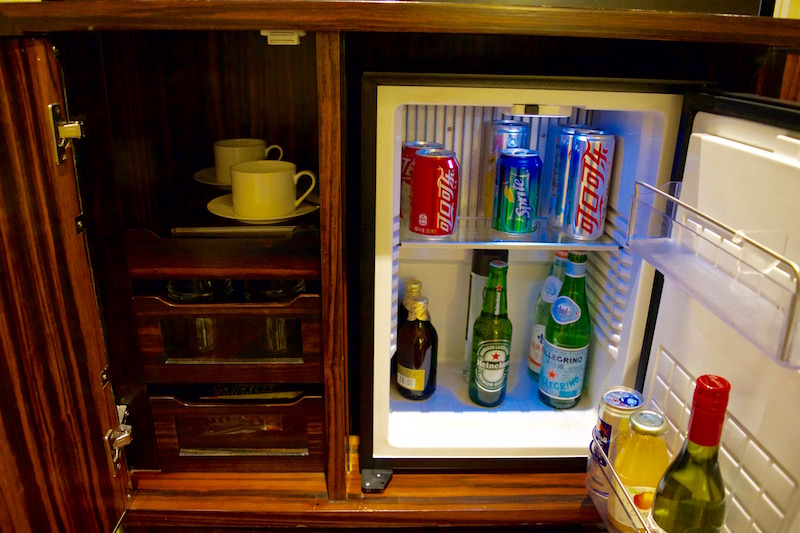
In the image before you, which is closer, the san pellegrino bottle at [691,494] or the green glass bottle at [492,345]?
the san pellegrino bottle at [691,494]

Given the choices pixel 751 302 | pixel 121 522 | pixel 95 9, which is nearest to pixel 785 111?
pixel 751 302

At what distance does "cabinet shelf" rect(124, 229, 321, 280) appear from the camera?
102cm

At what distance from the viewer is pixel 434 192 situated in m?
1.12

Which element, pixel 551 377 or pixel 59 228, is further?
pixel 551 377

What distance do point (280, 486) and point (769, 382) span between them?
0.84 m

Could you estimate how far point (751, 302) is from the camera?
30.0 inches

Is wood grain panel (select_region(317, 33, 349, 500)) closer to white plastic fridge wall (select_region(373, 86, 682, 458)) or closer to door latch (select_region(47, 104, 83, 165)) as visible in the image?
white plastic fridge wall (select_region(373, 86, 682, 458))

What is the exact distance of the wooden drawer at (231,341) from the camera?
1.04 metres

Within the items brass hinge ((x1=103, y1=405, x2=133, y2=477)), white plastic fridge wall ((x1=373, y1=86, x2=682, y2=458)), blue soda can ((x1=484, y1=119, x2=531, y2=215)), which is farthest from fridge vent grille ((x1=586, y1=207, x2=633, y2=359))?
brass hinge ((x1=103, y1=405, x2=133, y2=477))

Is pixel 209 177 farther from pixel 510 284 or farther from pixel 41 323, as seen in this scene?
pixel 510 284

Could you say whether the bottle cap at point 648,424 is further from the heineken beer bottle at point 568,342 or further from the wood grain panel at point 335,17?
the wood grain panel at point 335,17

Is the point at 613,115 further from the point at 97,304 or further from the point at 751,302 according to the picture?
the point at 97,304

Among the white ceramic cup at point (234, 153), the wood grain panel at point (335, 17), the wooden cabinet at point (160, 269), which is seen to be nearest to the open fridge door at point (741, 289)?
the wood grain panel at point (335, 17)

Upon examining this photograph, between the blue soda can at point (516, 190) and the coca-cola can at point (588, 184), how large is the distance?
0.07 metres
